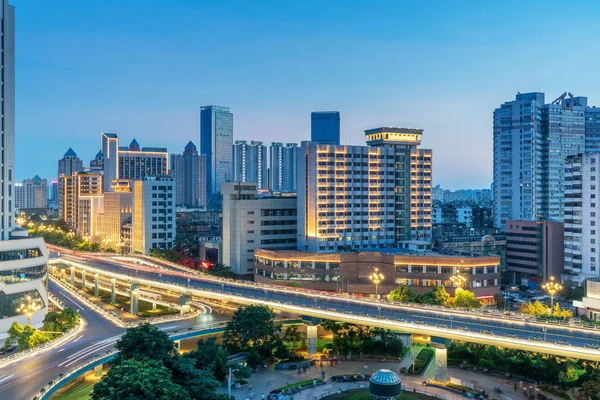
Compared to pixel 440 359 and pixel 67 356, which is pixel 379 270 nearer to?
pixel 440 359

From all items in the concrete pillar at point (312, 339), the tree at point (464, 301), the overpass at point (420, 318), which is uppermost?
the overpass at point (420, 318)

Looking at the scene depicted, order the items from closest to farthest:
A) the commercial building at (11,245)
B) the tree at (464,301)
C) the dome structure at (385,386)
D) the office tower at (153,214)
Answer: the dome structure at (385,386) < the commercial building at (11,245) < the tree at (464,301) < the office tower at (153,214)

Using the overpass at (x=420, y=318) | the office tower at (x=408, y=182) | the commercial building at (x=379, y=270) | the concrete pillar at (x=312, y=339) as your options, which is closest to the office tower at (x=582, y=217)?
the commercial building at (x=379, y=270)

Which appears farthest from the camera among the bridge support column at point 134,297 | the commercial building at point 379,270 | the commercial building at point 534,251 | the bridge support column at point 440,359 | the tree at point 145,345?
the commercial building at point 534,251

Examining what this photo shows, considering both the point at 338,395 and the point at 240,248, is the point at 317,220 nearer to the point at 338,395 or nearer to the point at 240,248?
the point at 240,248

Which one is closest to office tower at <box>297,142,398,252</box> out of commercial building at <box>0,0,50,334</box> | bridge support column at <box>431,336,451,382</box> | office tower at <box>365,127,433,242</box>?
office tower at <box>365,127,433,242</box>

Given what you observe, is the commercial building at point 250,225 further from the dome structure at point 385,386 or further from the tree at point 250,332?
the dome structure at point 385,386

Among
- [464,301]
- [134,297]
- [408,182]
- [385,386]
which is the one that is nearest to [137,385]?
[385,386]
